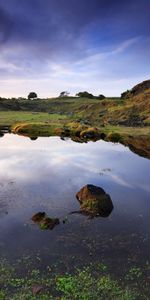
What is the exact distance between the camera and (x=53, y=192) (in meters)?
33.2

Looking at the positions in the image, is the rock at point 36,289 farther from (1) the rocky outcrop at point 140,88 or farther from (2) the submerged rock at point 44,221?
(1) the rocky outcrop at point 140,88

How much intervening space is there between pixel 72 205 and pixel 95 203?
2.28 metres

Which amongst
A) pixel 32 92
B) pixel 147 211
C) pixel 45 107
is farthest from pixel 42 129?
pixel 32 92

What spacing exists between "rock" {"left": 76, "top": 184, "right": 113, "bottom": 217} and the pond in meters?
0.53

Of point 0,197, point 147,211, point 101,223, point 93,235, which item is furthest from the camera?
point 0,197

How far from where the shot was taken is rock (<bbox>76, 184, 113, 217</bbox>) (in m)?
27.1

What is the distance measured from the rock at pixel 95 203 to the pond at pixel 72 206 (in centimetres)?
53

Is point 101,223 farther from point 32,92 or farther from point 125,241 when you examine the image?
point 32,92

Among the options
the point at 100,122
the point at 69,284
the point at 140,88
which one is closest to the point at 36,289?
the point at 69,284

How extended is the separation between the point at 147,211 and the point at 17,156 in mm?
26941

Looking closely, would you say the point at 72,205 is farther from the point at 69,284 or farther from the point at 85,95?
the point at 85,95

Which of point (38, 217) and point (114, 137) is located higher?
point (38, 217)

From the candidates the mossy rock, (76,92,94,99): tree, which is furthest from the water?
(76,92,94,99): tree

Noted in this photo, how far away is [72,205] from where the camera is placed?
29156 millimetres
